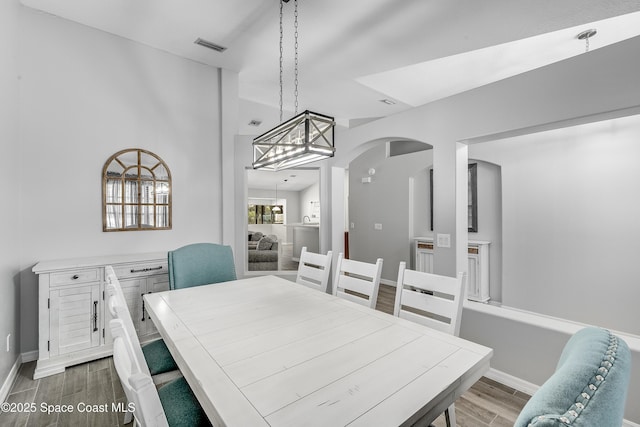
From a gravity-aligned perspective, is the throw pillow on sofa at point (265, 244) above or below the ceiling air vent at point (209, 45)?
below

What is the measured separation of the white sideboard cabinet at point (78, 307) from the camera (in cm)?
243

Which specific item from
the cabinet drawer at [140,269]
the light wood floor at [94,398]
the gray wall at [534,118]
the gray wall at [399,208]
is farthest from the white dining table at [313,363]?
the gray wall at [399,208]

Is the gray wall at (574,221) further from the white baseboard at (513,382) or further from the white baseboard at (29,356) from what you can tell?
the white baseboard at (29,356)

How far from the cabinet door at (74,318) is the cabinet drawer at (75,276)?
0.05 metres

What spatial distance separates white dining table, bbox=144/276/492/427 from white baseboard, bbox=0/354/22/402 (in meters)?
1.40

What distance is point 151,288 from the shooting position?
2930mm

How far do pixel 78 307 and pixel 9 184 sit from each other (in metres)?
1.12

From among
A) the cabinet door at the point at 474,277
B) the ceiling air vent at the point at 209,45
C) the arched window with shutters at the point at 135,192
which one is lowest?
the cabinet door at the point at 474,277

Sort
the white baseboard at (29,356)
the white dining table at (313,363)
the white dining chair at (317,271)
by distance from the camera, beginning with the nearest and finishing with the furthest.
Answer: the white dining table at (313,363) < the white dining chair at (317,271) < the white baseboard at (29,356)

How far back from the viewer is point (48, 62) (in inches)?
110

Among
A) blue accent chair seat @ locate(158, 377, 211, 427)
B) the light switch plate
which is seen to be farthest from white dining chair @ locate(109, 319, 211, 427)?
the light switch plate

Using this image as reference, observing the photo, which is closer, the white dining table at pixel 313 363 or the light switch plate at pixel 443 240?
the white dining table at pixel 313 363

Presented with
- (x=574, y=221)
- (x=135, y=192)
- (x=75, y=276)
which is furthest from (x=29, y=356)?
(x=574, y=221)

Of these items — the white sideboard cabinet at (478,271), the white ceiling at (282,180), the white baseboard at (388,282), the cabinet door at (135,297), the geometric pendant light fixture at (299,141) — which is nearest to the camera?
the geometric pendant light fixture at (299,141)
